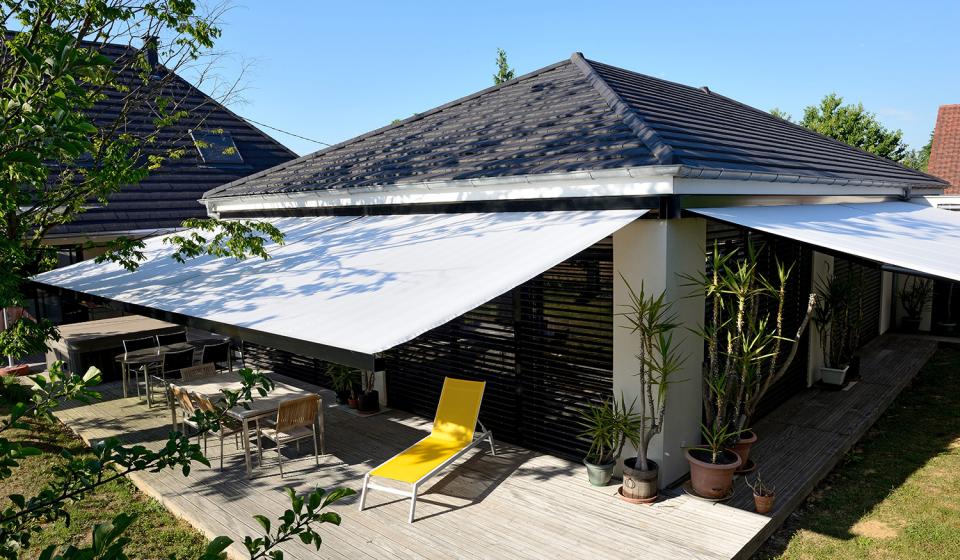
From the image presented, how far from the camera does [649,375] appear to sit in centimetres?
849

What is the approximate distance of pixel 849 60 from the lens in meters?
46.8

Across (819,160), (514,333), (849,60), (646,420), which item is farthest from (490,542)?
(849,60)

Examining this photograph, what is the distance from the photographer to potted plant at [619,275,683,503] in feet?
27.5

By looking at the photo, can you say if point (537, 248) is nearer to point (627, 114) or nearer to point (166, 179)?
point (627, 114)

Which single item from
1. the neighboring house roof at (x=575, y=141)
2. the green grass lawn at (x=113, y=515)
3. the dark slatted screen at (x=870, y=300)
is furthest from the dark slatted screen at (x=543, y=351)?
the dark slatted screen at (x=870, y=300)

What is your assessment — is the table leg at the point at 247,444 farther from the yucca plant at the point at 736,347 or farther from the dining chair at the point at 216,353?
the yucca plant at the point at 736,347

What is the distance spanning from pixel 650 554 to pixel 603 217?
14.2 ft

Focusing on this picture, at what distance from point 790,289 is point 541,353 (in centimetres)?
629

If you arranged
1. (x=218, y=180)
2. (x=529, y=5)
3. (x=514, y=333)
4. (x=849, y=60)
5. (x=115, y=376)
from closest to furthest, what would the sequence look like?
(x=514, y=333)
(x=115, y=376)
(x=218, y=180)
(x=529, y=5)
(x=849, y=60)

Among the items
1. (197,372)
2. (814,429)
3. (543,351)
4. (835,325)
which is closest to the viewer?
(543,351)

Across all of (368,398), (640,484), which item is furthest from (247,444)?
(640,484)

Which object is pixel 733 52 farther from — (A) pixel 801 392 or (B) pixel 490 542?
(B) pixel 490 542

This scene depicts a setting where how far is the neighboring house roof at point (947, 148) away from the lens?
29.9m

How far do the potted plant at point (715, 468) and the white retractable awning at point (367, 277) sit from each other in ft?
10.8
